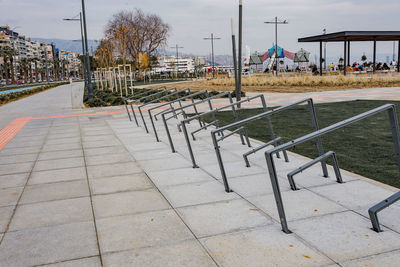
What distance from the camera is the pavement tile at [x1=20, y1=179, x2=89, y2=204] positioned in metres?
4.91

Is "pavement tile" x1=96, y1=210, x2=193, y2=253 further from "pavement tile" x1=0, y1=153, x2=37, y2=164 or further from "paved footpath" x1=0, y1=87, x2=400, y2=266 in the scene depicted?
"pavement tile" x1=0, y1=153, x2=37, y2=164

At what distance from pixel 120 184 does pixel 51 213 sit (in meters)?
1.18

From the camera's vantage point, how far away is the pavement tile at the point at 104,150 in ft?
24.9

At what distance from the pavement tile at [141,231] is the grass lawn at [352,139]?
2.71 m

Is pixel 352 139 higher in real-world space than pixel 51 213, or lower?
higher

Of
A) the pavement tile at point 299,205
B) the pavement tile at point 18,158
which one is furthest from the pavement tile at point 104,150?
the pavement tile at point 299,205

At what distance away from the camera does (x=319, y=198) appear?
4.40m

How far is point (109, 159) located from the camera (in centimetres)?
700

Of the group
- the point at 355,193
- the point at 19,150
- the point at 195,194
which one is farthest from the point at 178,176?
the point at 19,150

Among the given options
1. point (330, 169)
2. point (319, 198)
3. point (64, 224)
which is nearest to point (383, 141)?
point (330, 169)

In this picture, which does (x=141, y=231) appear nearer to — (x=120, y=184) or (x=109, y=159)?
(x=120, y=184)

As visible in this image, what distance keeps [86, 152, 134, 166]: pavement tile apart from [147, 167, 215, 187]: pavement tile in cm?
117

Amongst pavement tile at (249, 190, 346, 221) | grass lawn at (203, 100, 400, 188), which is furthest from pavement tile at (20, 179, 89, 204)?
grass lawn at (203, 100, 400, 188)

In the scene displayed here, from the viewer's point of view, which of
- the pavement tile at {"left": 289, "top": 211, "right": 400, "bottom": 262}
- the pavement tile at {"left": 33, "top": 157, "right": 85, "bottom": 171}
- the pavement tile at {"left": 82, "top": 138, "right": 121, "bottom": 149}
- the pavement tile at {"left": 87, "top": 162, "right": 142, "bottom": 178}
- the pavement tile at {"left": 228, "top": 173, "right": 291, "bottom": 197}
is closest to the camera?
the pavement tile at {"left": 289, "top": 211, "right": 400, "bottom": 262}
